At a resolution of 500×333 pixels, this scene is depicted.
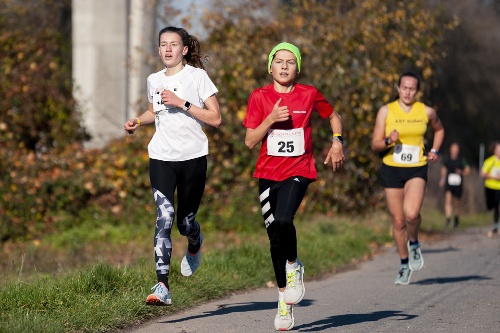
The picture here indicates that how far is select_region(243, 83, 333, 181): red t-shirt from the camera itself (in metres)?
7.33

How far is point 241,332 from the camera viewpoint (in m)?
6.96

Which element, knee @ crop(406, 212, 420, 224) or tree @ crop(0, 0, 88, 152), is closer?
knee @ crop(406, 212, 420, 224)

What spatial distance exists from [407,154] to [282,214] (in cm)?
340

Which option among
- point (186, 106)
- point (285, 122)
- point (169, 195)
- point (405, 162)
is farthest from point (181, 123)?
point (405, 162)

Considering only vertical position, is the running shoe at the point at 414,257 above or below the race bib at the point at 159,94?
below

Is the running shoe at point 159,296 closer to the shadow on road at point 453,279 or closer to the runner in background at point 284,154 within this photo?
the runner in background at point 284,154

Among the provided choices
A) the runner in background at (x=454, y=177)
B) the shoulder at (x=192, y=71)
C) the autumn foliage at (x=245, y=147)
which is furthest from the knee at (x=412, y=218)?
the runner in background at (x=454, y=177)

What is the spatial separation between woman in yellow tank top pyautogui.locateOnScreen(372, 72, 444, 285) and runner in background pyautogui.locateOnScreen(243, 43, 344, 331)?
9.71 feet

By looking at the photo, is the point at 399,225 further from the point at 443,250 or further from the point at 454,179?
the point at 454,179

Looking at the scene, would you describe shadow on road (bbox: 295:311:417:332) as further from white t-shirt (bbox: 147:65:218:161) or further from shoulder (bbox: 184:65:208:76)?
shoulder (bbox: 184:65:208:76)

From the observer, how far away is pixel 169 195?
761 centimetres

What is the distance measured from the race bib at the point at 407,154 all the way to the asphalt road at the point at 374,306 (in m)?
1.25

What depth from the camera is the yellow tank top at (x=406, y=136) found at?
10289mm

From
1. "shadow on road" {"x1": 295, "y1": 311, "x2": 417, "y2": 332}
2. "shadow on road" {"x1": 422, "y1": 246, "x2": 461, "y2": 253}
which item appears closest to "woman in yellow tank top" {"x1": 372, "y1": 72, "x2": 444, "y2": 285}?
"shadow on road" {"x1": 295, "y1": 311, "x2": 417, "y2": 332}
